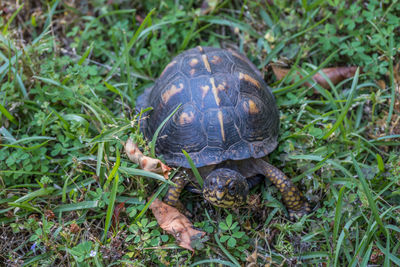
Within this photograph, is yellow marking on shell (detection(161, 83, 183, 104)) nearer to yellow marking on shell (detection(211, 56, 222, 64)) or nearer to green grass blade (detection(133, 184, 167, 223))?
yellow marking on shell (detection(211, 56, 222, 64))

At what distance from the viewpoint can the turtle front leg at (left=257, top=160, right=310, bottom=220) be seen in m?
2.81

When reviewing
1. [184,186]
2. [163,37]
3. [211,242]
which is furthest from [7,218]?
[163,37]

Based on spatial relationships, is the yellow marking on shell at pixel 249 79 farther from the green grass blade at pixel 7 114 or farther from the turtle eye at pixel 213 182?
the green grass blade at pixel 7 114

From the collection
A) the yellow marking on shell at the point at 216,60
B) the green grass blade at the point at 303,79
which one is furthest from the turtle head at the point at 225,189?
the green grass blade at the point at 303,79

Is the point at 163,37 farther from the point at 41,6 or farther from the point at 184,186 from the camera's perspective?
the point at 184,186

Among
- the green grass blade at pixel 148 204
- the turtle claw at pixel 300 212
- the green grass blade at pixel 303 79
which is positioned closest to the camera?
the green grass blade at pixel 148 204

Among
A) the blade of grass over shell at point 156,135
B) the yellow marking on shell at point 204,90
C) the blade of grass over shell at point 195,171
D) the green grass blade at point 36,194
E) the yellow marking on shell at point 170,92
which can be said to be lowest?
the green grass blade at point 36,194

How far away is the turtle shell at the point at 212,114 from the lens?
2.71 m

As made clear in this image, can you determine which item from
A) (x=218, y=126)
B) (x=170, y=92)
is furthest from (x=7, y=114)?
(x=218, y=126)

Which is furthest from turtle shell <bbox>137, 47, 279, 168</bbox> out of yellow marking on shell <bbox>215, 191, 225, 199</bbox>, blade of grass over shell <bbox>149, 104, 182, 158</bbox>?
yellow marking on shell <bbox>215, 191, 225, 199</bbox>

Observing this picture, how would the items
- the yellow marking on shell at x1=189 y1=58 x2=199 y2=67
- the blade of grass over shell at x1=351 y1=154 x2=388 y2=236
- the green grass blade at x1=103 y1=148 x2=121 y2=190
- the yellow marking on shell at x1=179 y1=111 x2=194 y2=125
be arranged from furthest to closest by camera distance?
the yellow marking on shell at x1=189 y1=58 x2=199 y2=67, the yellow marking on shell at x1=179 y1=111 x2=194 y2=125, the green grass blade at x1=103 y1=148 x2=121 y2=190, the blade of grass over shell at x1=351 y1=154 x2=388 y2=236

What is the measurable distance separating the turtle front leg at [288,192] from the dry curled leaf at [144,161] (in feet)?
2.84

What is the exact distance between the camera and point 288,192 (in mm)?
2807

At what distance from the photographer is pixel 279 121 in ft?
10.4
